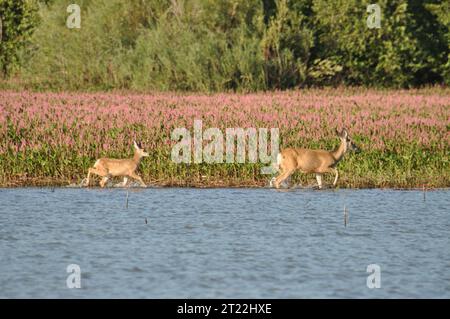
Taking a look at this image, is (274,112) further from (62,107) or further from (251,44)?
(251,44)

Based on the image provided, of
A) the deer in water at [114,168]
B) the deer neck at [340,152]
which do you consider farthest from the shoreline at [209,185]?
the deer in water at [114,168]

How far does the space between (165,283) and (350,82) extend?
38671mm

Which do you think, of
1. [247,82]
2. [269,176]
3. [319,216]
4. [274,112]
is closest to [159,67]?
[247,82]

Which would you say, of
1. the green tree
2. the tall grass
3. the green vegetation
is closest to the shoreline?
the tall grass

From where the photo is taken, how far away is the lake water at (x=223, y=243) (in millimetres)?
13734

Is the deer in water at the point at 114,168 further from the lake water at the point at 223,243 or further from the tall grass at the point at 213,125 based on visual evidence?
the tall grass at the point at 213,125

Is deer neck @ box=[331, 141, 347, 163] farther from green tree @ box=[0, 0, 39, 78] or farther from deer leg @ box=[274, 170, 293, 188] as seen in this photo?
green tree @ box=[0, 0, 39, 78]

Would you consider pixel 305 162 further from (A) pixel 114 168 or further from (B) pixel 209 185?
(A) pixel 114 168

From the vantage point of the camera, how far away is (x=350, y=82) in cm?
5166

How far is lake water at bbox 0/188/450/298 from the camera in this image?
541 inches

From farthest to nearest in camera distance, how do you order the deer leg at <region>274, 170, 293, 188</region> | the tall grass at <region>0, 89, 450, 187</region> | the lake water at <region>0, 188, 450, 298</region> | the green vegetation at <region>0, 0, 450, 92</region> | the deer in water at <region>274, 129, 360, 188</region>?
the green vegetation at <region>0, 0, 450, 92</region> → the tall grass at <region>0, 89, 450, 187</region> → the deer leg at <region>274, 170, 293, 188</region> → the deer in water at <region>274, 129, 360, 188</region> → the lake water at <region>0, 188, 450, 298</region>

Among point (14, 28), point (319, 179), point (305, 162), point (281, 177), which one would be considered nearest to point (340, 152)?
point (319, 179)

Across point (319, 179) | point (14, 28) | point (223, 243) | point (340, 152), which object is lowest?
point (223, 243)

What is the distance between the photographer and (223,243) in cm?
1666
